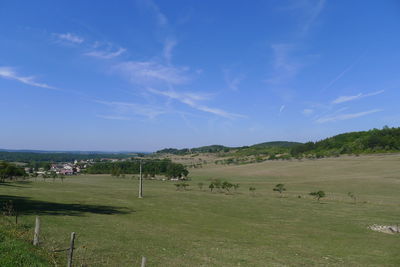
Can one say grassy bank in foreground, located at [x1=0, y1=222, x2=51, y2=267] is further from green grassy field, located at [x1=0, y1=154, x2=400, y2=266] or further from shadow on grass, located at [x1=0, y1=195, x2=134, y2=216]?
shadow on grass, located at [x1=0, y1=195, x2=134, y2=216]

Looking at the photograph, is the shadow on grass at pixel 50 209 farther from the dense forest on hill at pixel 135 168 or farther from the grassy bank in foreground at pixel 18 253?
the dense forest on hill at pixel 135 168

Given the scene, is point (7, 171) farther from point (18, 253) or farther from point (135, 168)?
point (18, 253)

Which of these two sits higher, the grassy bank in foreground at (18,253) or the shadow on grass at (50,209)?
the grassy bank in foreground at (18,253)

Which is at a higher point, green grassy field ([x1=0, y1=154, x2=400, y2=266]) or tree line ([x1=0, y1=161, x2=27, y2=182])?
tree line ([x1=0, y1=161, x2=27, y2=182])

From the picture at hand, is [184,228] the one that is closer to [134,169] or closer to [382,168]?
[382,168]

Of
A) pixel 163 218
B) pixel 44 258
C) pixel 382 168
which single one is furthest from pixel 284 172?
pixel 44 258

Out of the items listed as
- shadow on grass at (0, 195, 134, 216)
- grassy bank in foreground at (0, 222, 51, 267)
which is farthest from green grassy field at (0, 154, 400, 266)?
grassy bank in foreground at (0, 222, 51, 267)

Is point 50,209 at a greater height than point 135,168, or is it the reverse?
point 50,209

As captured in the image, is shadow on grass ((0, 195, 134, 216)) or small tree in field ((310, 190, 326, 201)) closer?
shadow on grass ((0, 195, 134, 216))

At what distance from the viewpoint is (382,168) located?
338ft

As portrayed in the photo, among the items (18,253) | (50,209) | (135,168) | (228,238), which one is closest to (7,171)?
(50,209)

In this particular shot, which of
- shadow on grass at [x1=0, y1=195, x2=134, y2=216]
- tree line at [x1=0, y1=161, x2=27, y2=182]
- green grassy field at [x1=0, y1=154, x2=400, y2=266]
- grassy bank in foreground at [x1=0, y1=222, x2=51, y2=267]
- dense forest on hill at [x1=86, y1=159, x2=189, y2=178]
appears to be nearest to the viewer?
grassy bank in foreground at [x1=0, y1=222, x2=51, y2=267]

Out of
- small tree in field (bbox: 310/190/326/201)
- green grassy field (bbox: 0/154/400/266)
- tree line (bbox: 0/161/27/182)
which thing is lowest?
small tree in field (bbox: 310/190/326/201)

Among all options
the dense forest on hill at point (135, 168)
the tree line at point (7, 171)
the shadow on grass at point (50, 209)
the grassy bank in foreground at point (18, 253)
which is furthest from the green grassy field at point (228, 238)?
the dense forest on hill at point (135, 168)
